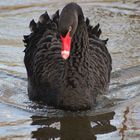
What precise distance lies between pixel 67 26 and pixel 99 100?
1259 millimetres

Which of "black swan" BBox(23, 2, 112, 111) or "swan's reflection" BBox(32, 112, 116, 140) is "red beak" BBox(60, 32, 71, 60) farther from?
"swan's reflection" BBox(32, 112, 116, 140)

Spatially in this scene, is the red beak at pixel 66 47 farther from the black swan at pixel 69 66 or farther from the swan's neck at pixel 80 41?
the swan's neck at pixel 80 41

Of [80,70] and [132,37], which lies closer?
[80,70]

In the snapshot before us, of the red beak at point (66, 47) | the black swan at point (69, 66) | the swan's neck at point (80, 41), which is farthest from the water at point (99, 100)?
the red beak at point (66, 47)

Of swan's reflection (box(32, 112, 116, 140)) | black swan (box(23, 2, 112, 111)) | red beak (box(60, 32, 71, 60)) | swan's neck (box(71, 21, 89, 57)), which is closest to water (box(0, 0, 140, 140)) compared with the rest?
swan's reflection (box(32, 112, 116, 140))

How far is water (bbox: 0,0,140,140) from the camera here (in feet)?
20.0

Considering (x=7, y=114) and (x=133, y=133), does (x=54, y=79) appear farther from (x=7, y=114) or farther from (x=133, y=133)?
(x=133, y=133)

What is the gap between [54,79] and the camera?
264 inches

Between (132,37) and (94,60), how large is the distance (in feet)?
7.10

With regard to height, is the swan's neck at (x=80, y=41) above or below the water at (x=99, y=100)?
above

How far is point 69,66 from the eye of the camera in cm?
667

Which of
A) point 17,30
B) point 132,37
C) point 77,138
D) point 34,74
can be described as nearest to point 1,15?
point 17,30

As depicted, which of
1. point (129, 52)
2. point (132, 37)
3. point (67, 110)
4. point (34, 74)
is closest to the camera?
point (67, 110)

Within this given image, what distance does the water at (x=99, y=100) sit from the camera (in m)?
6.09
